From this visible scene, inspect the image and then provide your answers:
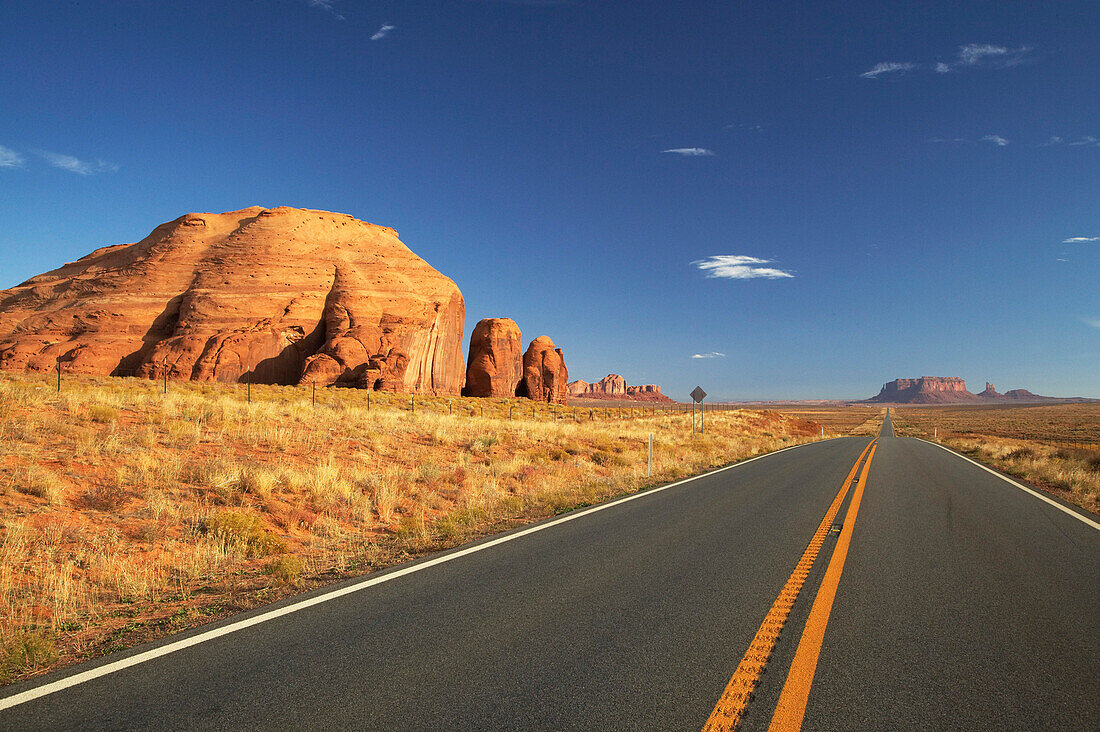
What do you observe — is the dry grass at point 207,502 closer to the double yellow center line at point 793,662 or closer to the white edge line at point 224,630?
the white edge line at point 224,630

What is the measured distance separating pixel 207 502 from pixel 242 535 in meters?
2.01

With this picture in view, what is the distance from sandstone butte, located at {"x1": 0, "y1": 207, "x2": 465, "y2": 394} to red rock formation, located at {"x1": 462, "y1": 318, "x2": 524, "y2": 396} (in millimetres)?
4241

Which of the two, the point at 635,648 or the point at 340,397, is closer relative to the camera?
the point at 635,648

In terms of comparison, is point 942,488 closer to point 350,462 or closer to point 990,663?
point 990,663

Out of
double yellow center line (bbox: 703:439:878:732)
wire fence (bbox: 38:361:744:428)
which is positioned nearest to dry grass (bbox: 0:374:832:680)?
double yellow center line (bbox: 703:439:878:732)

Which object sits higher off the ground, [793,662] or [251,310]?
[251,310]

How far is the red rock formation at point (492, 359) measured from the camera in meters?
70.5

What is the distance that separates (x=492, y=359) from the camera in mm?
70750

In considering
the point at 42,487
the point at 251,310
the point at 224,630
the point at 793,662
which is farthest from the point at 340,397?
the point at 793,662

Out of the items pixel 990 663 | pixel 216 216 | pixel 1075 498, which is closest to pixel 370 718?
pixel 990 663

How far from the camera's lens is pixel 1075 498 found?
447 inches

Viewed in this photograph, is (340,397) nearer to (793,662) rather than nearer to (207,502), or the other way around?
(207,502)

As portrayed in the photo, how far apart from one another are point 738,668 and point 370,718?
217cm

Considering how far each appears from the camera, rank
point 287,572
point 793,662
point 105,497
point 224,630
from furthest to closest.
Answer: point 105,497
point 287,572
point 224,630
point 793,662
